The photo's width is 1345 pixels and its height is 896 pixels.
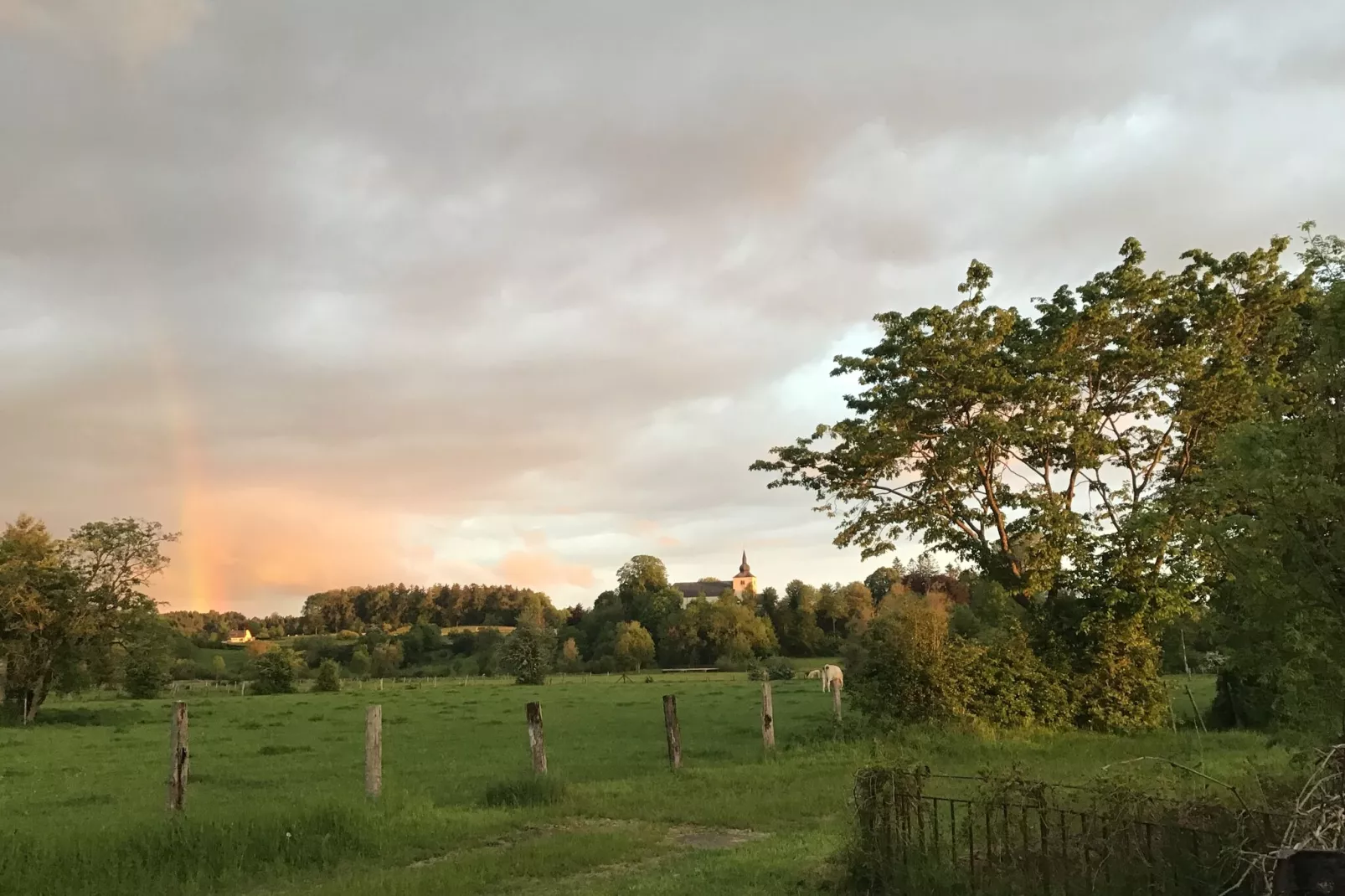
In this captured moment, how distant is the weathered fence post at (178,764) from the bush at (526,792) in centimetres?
456

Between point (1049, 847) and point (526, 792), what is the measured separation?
32.1 ft

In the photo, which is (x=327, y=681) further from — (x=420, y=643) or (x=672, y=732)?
(x=672, y=732)

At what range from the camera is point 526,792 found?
1449cm

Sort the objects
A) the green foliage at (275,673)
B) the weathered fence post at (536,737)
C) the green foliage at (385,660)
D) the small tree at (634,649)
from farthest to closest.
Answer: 1. the small tree at (634,649)
2. the green foliage at (385,660)
3. the green foliage at (275,673)
4. the weathered fence post at (536,737)

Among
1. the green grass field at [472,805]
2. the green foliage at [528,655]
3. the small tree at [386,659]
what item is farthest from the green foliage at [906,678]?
the small tree at [386,659]

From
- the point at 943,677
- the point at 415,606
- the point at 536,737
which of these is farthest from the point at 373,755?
the point at 415,606

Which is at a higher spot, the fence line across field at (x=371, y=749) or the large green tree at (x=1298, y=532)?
the large green tree at (x=1298, y=532)

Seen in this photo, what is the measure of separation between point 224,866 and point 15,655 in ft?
122

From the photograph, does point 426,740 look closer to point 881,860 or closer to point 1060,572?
point 1060,572

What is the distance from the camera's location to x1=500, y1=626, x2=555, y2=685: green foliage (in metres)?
85.9

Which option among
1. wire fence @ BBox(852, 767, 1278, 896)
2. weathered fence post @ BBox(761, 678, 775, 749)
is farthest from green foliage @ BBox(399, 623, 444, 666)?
wire fence @ BBox(852, 767, 1278, 896)

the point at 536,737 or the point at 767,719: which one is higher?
the point at 536,737

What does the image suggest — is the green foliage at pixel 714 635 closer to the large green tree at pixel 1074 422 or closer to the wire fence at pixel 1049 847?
the large green tree at pixel 1074 422

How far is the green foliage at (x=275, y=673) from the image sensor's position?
226ft
